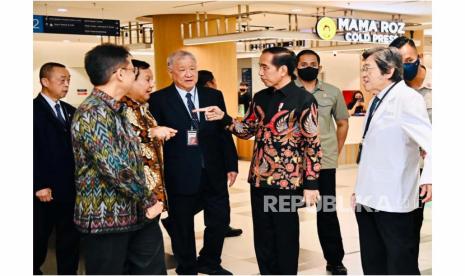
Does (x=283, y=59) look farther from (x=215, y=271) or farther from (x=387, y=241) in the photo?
(x=215, y=271)

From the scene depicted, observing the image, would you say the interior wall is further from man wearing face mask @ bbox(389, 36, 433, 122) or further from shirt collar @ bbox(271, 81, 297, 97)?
man wearing face mask @ bbox(389, 36, 433, 122)

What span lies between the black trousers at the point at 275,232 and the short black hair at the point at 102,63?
1507 mm

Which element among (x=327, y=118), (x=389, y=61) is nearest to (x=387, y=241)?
(x=389, y=61)

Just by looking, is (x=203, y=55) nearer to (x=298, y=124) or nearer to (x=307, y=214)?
(x=307, y=214)

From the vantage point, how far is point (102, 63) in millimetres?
3062

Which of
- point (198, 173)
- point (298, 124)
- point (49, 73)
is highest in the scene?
point (49, 73)

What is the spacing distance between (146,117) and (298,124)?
1.01 metres

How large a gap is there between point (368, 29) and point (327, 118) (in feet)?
28.2

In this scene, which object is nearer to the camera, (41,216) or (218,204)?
(41,216)

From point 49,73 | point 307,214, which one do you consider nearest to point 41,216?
point 49,73

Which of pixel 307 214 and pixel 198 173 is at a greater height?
pixel 198 173

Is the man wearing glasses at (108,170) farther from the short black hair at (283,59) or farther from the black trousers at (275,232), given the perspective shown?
the short black hair at (283,59)

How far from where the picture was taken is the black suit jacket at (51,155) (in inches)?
167

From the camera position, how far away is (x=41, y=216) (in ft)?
14.3
